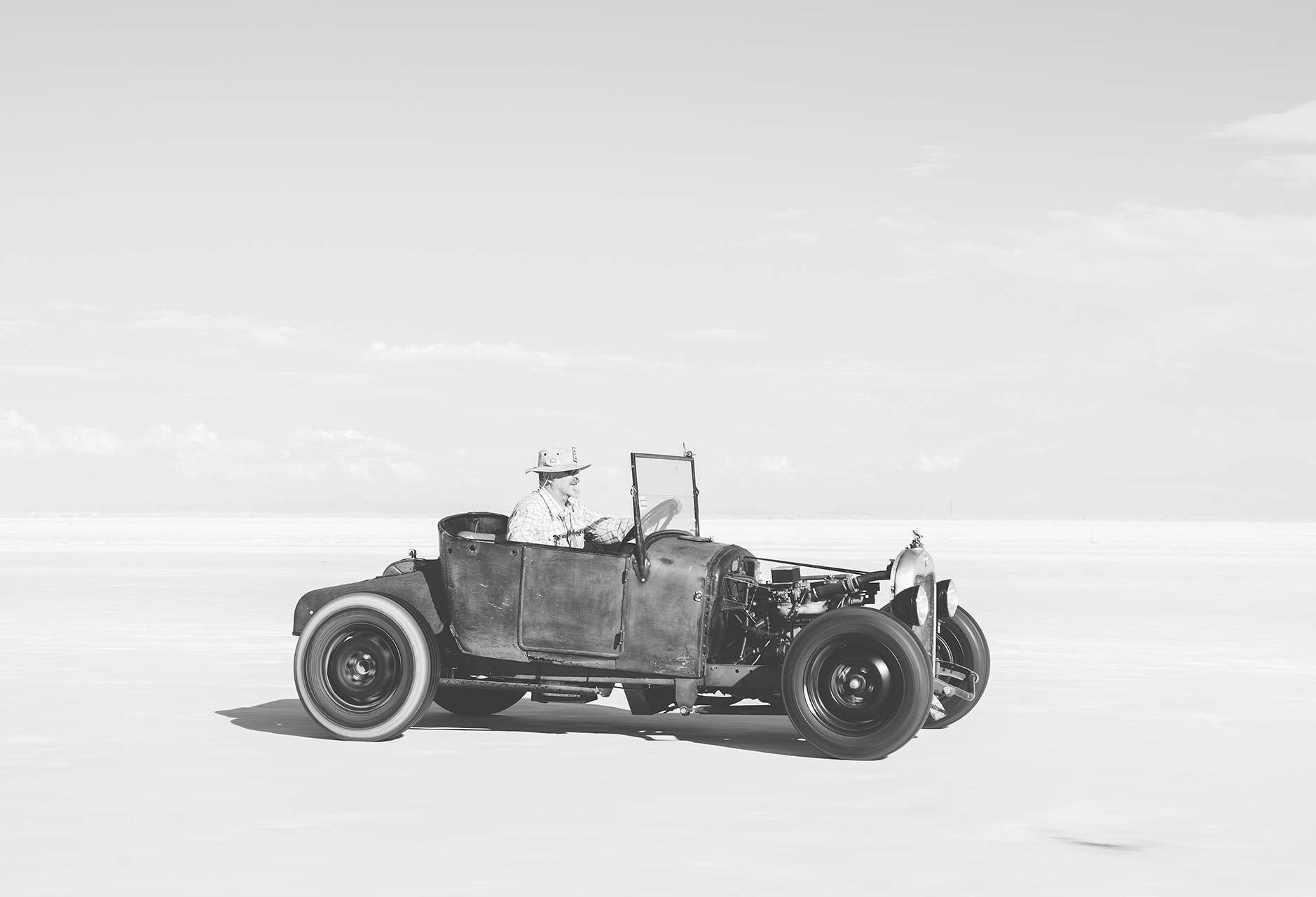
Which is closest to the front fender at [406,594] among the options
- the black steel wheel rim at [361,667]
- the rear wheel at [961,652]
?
the black steel wheel rim at [361,667]

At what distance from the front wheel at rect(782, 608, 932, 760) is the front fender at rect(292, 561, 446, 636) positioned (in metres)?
2.21

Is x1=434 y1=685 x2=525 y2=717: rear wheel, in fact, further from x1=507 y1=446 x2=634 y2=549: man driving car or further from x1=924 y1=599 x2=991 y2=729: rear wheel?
x1=924 y1=599 x2=991 y2=729: rear wheel

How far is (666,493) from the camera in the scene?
10.2 metres

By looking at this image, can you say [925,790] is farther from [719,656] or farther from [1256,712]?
[1256,712]

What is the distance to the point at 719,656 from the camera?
9.69 m

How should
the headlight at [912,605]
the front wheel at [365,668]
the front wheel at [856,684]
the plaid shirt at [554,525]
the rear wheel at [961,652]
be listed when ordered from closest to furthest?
1. the front wheel at [856,684]
2. the headlight at [912,605]
3. the front wheel at [365,668]
4. the plaid shirt at [554,525]
5. the rear wheel at [961,652]

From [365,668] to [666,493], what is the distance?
2097mm

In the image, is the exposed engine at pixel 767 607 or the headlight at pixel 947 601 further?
the headlight at pixel 947 601

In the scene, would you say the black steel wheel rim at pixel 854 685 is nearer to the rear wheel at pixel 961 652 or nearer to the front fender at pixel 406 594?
the rear wheel at pixel 961 652

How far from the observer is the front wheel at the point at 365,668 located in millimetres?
9648

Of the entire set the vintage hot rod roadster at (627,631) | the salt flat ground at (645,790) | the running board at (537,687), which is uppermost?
the vintage hot rod roadster at (627,631)

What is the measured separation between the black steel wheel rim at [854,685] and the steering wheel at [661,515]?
132cm

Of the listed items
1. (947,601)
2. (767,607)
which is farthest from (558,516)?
(947,601)

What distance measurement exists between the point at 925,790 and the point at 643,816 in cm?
A: 158
